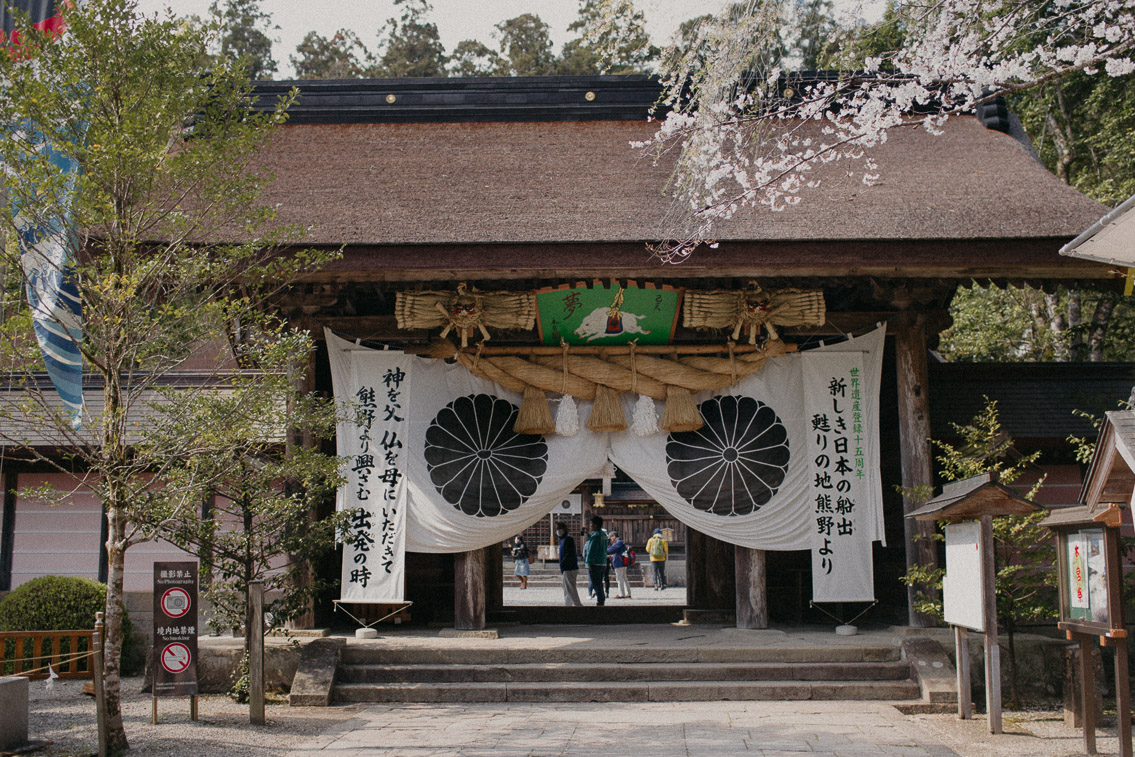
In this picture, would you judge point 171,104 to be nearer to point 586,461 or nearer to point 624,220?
point 624,220

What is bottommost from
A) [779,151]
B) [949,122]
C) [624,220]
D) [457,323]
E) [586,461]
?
[586,461]

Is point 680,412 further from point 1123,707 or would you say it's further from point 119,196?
point 119,196

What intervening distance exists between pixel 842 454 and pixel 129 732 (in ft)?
20.7

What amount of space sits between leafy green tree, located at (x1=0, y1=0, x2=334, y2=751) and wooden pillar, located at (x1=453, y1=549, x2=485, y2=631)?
3.05m

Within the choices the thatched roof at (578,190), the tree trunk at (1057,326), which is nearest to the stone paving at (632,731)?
the thatched roof at (578,190)

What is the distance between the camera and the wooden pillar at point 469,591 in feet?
28.2

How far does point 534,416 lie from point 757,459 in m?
2.18

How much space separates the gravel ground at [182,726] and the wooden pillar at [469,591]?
151cm

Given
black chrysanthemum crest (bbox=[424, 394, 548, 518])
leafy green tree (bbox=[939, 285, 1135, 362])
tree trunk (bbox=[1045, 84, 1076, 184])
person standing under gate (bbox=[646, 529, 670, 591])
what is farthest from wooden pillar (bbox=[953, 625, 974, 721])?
person standing under gate (bbox=[646, 529, 670, 591])

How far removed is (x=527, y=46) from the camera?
3136 centimetres

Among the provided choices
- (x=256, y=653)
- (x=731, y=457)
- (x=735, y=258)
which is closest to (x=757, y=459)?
(x=731, y=457)

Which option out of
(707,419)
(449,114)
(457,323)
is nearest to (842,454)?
(707,419)

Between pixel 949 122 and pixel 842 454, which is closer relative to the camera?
pixel 842 454

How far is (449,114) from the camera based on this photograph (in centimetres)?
1090
